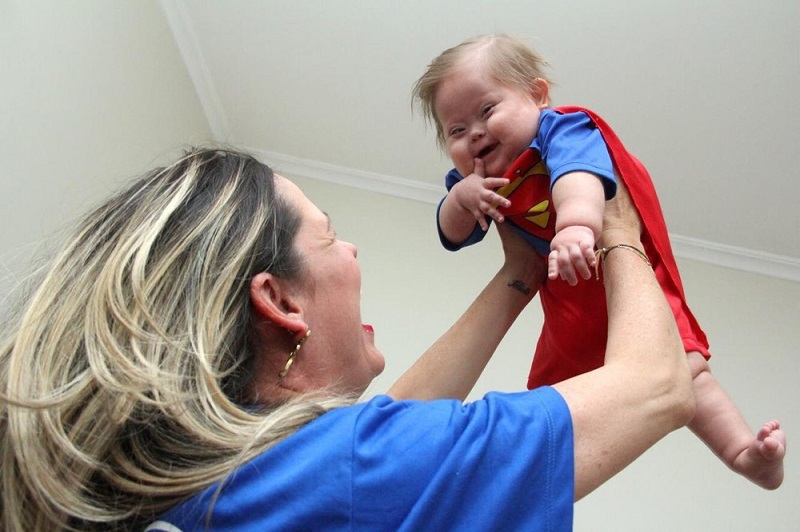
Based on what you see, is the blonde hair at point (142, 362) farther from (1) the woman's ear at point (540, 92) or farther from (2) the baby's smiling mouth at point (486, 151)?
(1) the woman's ear at point (540, 92)

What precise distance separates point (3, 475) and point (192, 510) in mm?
170

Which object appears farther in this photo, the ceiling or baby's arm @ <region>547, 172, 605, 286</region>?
the ceiling

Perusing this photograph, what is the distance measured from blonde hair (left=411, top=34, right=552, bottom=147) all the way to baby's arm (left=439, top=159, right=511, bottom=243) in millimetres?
154

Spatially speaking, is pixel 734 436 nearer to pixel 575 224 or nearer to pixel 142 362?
pixel 575 224

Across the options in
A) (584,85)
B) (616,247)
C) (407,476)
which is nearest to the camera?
(407,476)

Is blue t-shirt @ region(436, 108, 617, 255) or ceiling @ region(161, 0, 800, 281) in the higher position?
blue t-shirt @ region(436, 108, 617, 255)

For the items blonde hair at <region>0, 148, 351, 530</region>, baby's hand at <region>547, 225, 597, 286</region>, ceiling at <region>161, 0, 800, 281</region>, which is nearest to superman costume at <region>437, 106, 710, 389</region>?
baby's hand at <region>547, 225, 597, 286</region>

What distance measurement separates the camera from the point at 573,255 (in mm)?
832

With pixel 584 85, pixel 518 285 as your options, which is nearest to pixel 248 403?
pixel 518 285

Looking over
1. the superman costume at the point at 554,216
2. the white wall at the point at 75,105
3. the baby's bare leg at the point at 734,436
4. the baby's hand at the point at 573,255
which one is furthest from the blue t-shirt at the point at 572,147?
the white wall at the point at 75,105

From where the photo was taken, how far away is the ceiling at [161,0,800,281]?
1.84m

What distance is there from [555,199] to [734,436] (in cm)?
37

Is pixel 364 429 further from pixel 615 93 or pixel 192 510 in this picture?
pixel 615 93

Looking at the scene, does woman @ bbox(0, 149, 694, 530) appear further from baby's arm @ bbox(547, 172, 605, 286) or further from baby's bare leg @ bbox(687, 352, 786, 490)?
baby's bare leg @ bbox(687, 352, 786, 490)
